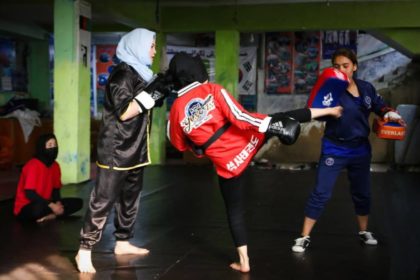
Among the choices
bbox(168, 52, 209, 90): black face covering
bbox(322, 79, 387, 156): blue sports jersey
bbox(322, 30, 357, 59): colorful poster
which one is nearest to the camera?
bbox(168, 52, 209, 90): black face covering

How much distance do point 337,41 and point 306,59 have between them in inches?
30.3

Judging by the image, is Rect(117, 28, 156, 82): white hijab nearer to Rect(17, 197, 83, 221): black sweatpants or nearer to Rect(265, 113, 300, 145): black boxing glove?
Rect(265, 113, 300, 145): black boxing glove

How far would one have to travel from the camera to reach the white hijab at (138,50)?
351 cm

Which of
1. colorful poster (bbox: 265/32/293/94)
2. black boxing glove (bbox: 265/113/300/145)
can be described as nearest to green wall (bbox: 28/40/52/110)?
colorful poster (bbox: 265/32/293/94)

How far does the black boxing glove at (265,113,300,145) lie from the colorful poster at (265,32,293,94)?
952 centimetres

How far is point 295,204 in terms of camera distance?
6.06 metres

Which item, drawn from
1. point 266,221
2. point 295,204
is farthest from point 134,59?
point 295,204

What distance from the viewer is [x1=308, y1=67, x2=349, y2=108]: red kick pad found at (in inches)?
146

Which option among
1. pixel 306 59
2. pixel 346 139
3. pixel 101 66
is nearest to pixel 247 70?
pixel 306 59

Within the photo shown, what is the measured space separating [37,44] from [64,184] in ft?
20.3

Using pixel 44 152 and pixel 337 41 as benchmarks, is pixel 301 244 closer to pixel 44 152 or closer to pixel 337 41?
pixel 44 152

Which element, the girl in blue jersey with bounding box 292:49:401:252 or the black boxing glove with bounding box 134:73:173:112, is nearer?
the black boxing glove with bounding box 134:73:173:112

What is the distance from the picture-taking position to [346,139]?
3.90m

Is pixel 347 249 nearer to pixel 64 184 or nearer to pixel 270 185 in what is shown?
pixel 270 185
